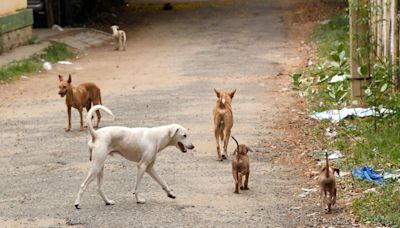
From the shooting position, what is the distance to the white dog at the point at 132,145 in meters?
9.06

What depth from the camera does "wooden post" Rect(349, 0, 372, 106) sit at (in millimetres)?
13445

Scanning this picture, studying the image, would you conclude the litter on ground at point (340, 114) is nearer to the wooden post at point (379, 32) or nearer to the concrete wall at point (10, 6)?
the wooden post at point (379, 32)

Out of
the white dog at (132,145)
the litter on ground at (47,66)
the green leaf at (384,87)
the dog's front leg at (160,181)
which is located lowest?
the litter on ground at (47,66)

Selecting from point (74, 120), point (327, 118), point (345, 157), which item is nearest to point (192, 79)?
point (74, 120)

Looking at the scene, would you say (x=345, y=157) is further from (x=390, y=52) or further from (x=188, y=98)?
(x=188, y=98)

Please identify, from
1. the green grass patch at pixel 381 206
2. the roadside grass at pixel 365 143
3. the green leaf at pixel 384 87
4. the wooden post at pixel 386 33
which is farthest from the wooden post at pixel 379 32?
the green grass patch at pixel 381 206

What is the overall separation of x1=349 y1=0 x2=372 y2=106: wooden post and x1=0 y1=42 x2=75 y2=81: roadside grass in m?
8.29

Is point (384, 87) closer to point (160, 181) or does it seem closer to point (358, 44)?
point (358, 44)

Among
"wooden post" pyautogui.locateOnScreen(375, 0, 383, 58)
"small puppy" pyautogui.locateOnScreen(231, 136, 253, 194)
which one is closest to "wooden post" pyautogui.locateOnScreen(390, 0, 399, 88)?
"wooden post" pyautogui.locateOnScreen(375, 0, 383, 58)

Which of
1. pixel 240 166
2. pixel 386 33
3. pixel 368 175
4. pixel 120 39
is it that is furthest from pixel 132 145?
pixel 120 39

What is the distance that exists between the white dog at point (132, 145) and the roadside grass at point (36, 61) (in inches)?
420

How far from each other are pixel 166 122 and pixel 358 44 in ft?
9.91

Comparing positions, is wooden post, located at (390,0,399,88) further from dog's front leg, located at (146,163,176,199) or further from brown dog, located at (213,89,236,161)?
dog's front leg, located at (146,163,176,199)

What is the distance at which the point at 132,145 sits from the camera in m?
9.23
